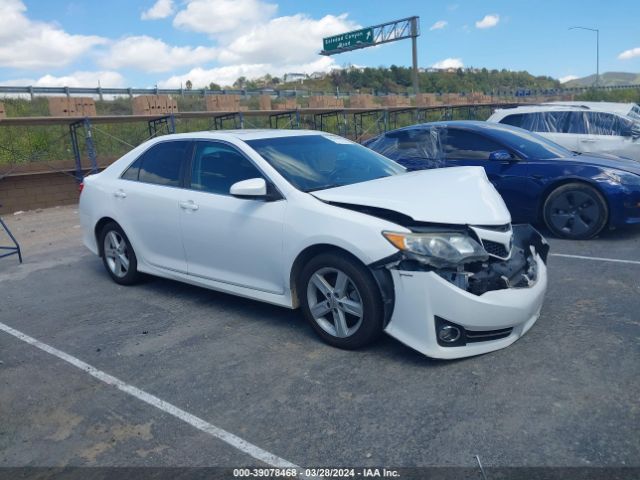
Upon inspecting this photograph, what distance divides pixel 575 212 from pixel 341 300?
13.8 ft

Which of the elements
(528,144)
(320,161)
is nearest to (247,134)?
(320,161)

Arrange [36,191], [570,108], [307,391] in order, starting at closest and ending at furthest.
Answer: [307,391], [570,108], [36,191]

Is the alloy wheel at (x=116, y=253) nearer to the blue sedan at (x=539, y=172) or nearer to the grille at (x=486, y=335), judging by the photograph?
the grille at (x=486, y=335)

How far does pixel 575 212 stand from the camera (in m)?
6.81

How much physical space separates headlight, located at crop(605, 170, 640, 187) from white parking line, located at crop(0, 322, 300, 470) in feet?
17.8

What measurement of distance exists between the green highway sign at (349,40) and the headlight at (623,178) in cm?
3679

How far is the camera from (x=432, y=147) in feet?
25.5

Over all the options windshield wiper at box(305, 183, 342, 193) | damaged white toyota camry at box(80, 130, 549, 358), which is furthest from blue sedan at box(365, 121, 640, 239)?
windshield wiper at box(305, 183, 342, 193)

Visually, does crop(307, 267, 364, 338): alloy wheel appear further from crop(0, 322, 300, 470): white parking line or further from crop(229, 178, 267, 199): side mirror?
crop(0, 322, 300, 470): white parking line

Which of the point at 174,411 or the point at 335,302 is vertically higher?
the point at 335,302

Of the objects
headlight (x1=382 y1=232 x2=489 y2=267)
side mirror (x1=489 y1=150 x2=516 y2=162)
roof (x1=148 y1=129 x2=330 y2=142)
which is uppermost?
roof (x1=148 y1=129 x2=330 y2=142)

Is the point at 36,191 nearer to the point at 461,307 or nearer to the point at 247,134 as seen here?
the point at 247,134

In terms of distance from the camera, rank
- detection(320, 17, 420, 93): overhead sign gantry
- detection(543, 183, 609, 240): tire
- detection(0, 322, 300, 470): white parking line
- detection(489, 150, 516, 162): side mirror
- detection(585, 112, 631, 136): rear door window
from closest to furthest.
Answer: detection(0, 322, 300, 470): white parking line → detection(543, 183, 609, 240): tire → detection(489, 150, 516, 162): side mirror → detection(585, 112, 631, 136): rear door window → detection(320, 17, 420, 93): overhead sign gantry

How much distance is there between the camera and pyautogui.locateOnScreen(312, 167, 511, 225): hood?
12.0 ft
